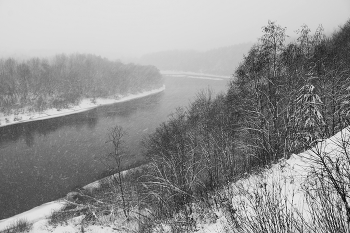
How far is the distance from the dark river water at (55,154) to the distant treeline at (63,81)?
14.1m

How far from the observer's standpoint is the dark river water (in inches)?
943

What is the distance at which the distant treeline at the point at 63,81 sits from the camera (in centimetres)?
6228

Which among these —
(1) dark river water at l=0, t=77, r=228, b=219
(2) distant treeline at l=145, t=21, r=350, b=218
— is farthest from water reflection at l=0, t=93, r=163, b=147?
(2) distant treeline at l=145, t=21, r=350, b=218

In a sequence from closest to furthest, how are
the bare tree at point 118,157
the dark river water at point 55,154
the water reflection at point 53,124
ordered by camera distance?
1. the bare tree at point 118,157
2. the dark river water at point 55,154
3. the water reflection at point 53,124

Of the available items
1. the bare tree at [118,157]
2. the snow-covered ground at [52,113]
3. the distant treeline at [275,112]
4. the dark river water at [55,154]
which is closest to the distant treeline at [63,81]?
the snow-covered ground at [52,113]

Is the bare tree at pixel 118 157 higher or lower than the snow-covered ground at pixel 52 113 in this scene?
lower

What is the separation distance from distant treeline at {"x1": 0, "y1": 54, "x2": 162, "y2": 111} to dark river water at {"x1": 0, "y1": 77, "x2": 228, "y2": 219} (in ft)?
46.4

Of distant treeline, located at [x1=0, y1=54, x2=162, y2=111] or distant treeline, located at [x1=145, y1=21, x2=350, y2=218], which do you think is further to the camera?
distant treeline, located at [x1=0, y1=54, x2=162, y2=111]

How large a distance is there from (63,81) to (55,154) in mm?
51122

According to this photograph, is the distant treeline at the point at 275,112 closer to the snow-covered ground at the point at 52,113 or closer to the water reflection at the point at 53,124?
the water reflection at the point at 53,124

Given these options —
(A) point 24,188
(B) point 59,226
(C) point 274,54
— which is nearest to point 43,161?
(A) point 24,188

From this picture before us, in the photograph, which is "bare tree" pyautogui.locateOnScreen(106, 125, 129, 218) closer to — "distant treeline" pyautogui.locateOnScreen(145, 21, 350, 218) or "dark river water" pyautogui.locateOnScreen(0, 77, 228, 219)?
"dark river water" pyautogui.locateOnScreen(0, 77, 228, 219)

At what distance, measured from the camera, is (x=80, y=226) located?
1619 centimetres

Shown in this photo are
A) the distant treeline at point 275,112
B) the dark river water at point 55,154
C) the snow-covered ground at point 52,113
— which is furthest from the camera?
the snow-covered ground at point 52,113
